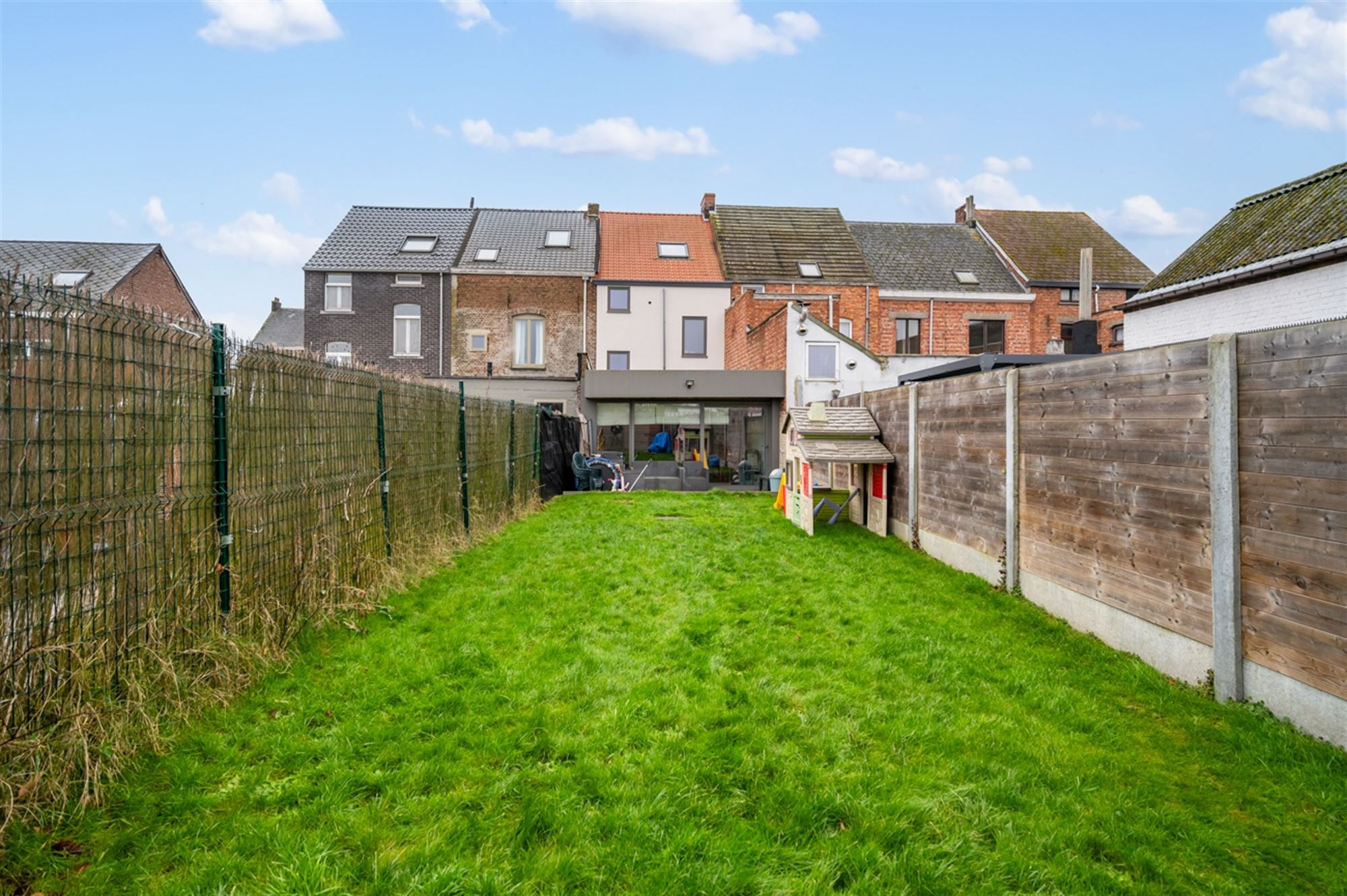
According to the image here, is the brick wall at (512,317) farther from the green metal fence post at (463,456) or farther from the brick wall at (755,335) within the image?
the green metal fence post at (463,456)

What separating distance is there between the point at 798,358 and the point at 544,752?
54.7 ft

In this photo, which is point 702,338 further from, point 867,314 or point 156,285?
point 156,285

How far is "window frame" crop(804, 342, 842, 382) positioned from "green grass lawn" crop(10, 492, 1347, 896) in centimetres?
1406

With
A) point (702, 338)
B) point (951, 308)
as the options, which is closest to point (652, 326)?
point (702, 338)

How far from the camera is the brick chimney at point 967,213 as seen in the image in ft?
102

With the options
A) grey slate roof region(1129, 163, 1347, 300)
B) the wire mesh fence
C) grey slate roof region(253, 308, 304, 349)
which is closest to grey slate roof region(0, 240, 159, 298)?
grey slate roof region(253, 308, 304, 349)

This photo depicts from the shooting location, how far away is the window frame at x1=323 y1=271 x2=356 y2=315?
Answer: 25.6 m

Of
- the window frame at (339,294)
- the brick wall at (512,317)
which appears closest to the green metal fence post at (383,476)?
the brick wall at (512,317)

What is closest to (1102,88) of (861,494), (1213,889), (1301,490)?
(861,494)

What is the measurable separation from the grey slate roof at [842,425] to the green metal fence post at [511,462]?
4.76 m

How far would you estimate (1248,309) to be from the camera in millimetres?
13664

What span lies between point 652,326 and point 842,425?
665 inches

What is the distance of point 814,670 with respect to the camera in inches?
177

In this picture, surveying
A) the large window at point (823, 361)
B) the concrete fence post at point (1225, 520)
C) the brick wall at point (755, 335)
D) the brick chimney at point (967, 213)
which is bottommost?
the concrete fence post at point (1225, 520)
